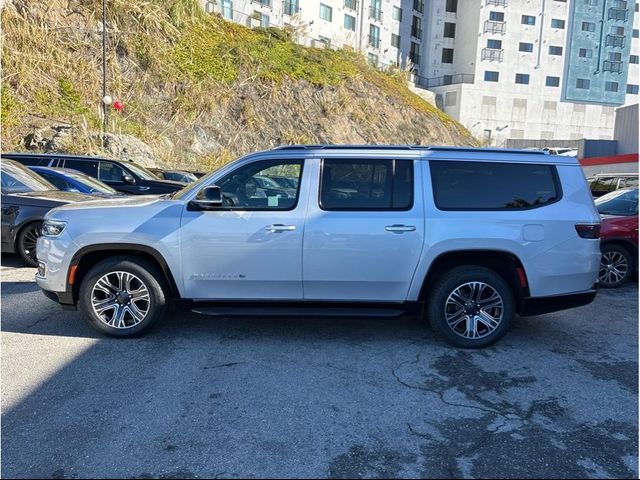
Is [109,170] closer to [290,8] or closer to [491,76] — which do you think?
[290,8]

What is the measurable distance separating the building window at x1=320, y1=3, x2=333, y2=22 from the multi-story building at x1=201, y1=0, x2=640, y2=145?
5.02m

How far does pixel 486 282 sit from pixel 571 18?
204 feet

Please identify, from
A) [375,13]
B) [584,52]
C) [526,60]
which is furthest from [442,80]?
[584,52]

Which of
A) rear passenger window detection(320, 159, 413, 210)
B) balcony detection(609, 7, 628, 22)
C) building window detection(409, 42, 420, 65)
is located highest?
balcony detection(609, 7, 628, 22)

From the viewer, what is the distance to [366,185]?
4742 mm

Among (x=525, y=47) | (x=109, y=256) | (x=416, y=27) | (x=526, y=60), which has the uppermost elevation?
(x=416, y=27)

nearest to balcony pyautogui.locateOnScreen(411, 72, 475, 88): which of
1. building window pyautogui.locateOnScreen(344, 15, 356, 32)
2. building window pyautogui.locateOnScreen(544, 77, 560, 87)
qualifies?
building window pyautogui.locateOnScreen(344, 15, 356, 32)

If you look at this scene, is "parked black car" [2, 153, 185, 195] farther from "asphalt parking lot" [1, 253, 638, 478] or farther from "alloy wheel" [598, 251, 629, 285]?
"alloy wheel" [598, 251, 629, 285]

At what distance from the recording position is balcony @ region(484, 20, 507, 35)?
175 ft

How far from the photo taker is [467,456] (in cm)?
300

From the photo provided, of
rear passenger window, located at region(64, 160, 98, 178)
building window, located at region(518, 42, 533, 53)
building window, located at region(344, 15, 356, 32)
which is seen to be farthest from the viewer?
building window, located at region(518, 42, 533, 53)

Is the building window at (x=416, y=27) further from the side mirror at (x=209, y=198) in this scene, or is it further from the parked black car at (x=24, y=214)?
the side mirror at (x=209, y=198)

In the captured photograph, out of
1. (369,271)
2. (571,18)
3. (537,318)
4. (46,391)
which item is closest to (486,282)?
(369,271)

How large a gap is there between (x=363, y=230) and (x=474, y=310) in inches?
54.1
